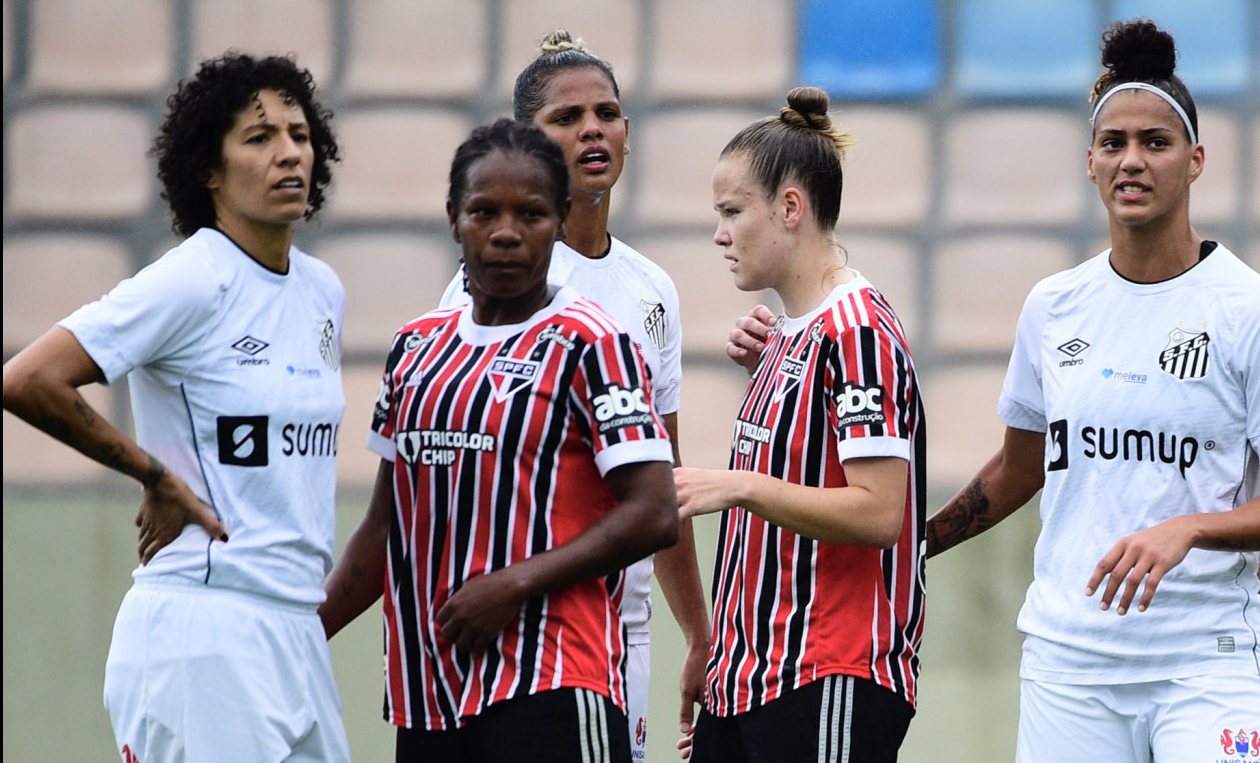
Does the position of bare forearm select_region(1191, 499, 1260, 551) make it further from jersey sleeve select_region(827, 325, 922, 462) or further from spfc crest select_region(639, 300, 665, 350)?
spfc crest select_region(639, 300, 665, 350)

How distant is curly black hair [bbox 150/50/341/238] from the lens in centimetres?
225

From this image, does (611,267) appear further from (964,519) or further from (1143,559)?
(1143,559)

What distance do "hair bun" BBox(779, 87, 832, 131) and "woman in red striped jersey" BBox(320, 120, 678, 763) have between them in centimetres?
57

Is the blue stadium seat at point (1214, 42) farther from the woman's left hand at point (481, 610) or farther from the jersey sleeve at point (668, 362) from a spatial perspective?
the woman's left hand at point (481, 610)

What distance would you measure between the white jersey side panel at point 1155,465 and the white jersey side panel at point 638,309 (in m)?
0.70

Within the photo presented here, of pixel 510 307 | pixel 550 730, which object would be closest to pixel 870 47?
pixel 510 307

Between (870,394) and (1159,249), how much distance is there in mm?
631

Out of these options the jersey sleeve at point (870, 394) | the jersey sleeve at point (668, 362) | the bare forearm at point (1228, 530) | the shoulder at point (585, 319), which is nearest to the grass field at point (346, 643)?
the jersey sleeve at point (668, 362)

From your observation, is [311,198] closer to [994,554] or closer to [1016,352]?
[1016,352]

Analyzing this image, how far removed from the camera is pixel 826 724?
7.16 ft

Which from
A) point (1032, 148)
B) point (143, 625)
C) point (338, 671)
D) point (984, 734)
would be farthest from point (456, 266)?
point (143, 625)

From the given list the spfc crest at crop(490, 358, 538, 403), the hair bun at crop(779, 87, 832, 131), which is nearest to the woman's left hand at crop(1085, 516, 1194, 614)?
the hair bun at crop(779, 87, 832, 131)

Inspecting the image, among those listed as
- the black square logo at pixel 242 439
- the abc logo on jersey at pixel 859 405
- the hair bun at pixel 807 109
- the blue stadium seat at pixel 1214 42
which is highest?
the blue stadium seat at pixel 1214 42

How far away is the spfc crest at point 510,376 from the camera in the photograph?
→ 75.0 inches
